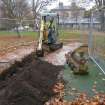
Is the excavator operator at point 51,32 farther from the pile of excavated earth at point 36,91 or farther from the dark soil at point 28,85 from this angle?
the pile of excavated earth at point 36,91

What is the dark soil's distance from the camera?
8891mm

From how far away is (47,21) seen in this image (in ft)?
78.8

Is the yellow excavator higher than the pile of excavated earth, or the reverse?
the yellow excavator

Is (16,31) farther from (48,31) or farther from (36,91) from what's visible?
(36,91)

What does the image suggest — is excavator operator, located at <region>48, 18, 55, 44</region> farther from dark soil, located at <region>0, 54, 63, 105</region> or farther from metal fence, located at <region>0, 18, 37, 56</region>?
dark soil, located at <region>0, 54, 63, 105</region>

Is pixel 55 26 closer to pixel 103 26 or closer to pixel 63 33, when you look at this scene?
pixel 103 26

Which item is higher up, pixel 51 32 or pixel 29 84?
pixel 51 32

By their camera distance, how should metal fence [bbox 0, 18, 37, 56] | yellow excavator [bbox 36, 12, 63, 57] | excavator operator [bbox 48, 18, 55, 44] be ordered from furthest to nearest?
metal fence [bbox 0, 18, 37, 56] → excavator operator [bbox 48, 18, 55, 44] → yellow excavator [bbox 36, 12, 63, 57]

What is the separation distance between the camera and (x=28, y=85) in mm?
10375

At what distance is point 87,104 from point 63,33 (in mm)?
36179

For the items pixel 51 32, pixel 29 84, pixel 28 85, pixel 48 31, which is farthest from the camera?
pixel 51 32

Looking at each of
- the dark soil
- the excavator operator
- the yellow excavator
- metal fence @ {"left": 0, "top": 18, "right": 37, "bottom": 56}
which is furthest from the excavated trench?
metal fence @ {"left": 0, "top": 18, "right": 37, "bottom": 56}

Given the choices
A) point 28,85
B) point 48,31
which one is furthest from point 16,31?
point 28,85

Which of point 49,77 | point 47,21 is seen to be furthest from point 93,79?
point 47,21
